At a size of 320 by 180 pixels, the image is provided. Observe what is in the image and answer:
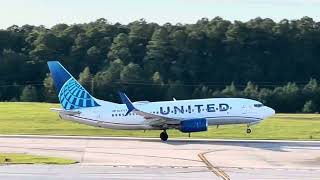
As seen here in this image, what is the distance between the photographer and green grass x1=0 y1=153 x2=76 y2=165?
43.6 m

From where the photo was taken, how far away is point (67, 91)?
61.3 m

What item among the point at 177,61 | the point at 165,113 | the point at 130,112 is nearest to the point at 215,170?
the point at 130,112

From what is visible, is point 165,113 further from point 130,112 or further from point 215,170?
point 215,170

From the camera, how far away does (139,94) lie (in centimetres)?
13038

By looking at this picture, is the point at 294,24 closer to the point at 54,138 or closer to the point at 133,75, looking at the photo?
the point at 133,75

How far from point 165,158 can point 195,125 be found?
1322 centimetres

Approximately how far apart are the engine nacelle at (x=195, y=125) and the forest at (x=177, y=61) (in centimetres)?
6444

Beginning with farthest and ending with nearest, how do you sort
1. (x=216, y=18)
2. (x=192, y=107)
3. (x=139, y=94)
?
(x=216, y=18) → (x=139, y=94) → (x=192, y=107)

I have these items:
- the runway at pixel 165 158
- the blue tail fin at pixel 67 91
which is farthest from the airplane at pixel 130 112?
the runway at pixel 165 158

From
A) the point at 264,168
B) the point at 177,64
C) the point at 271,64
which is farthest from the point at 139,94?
the point at 264,168

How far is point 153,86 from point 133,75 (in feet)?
17.0

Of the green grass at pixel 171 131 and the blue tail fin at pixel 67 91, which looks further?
the green grass at pixel 171 131

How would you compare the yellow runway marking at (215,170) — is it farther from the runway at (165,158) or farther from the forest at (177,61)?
the forest at (177,61)

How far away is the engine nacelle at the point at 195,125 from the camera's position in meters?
59.8
